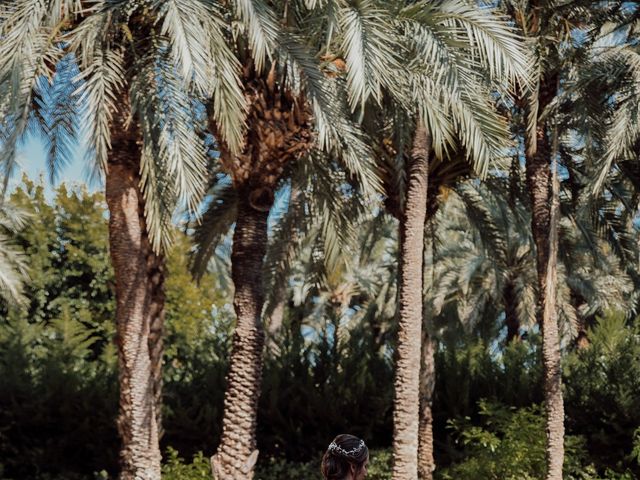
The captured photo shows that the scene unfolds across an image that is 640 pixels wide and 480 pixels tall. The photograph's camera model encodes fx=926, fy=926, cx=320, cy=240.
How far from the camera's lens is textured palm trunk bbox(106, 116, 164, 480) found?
11578 millimetres

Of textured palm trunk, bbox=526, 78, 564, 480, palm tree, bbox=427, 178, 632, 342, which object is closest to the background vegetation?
textured palm trunk, bbox=526, 78, 564, 480

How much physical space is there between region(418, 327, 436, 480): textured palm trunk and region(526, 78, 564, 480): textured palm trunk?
7.95ft

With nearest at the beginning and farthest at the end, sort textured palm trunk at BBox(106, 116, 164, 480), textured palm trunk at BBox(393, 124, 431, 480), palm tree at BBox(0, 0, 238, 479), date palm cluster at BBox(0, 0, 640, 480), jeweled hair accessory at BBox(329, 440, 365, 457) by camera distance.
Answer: jeweled hair accessory at BBox(329, 440, 365, 457)
palm tree at BBox(0, 0, 238, 479)
date palm cluster at BBox(0, 0, 640, 480)
textured palm trunk at BBox(106, 116, 164, 480)
textured palm trunk at BBox(393, 124, 431, 480)

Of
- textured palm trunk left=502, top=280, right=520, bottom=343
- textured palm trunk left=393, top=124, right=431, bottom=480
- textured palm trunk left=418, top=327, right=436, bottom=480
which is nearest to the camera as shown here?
textured palm trunk left=393, top=124, right=431, bottom=480

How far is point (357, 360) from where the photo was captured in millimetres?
17922

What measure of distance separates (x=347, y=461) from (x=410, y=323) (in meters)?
8.72

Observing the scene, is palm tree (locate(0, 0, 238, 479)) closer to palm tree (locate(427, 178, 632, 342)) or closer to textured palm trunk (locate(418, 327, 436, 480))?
textured palm trunk (locate(418, 327, 436, 480))

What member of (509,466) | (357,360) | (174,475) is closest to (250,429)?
(174,475)

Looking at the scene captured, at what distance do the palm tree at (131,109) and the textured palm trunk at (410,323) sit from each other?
3.20 metres

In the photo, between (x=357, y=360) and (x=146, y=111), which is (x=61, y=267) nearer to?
(x=357, y=360)

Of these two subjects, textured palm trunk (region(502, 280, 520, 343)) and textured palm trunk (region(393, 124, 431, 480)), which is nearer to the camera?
textured palm trunk (region(393, 124, 431, 480))

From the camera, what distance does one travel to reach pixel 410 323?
12.6 metres

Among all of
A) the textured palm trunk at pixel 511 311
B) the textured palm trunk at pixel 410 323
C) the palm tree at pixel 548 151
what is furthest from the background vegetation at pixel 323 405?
the textured palm trunk at pixel 511 311

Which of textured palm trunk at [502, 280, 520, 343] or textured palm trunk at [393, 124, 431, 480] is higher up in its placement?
textured palm trunk at [502, 280, 520, 343]
